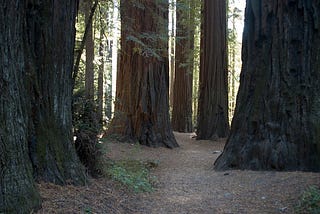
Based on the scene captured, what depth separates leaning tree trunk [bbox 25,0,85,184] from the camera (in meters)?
4.86

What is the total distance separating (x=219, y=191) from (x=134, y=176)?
1.57m

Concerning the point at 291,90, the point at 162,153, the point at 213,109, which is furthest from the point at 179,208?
the point at 213,109

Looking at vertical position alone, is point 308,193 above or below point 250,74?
below

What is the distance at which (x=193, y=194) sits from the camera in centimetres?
649

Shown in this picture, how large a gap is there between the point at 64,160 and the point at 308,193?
3202 millimetres

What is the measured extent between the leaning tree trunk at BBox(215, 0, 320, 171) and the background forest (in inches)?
0.8

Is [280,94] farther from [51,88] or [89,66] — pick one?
[89,66]

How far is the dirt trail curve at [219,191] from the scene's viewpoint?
18.1 feet

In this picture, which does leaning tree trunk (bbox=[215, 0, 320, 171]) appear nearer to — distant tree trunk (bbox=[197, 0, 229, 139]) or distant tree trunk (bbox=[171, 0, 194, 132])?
distant tree trunk (bbox=[197, 0, 229, 139])

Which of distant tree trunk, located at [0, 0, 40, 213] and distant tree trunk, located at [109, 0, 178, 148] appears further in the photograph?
distant tree trunk, located at [109, 0, 178, 148]

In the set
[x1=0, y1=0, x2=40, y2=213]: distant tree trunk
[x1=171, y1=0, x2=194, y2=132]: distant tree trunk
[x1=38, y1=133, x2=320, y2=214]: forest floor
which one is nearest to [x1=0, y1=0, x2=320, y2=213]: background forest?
[x1=0, y1=0, x2=40, y2=213]: distant tree trunk

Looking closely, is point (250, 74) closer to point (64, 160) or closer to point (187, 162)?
point (187, 162)

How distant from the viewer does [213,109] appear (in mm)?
14555

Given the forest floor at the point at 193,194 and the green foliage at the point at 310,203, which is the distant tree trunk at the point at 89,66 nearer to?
the forest floor at the point at 193,194
